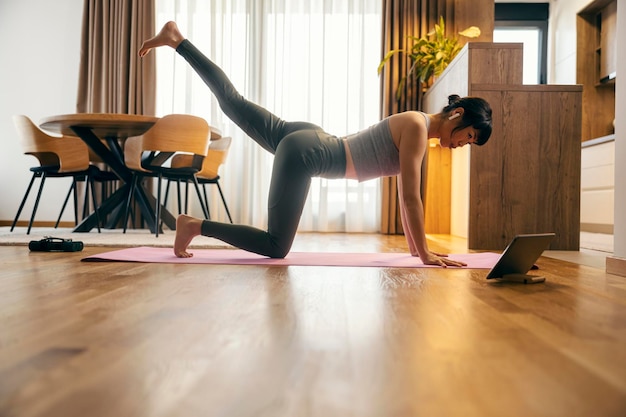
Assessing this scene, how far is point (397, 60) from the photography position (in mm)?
5070

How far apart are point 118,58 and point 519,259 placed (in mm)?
4714

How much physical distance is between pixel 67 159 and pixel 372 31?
10.3 feet

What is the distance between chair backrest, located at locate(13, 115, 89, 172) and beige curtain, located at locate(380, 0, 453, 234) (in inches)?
107

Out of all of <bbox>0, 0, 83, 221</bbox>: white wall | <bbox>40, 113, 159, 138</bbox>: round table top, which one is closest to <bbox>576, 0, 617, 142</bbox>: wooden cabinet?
<bbox>40, 113, 159, 138</bbox>: round table top

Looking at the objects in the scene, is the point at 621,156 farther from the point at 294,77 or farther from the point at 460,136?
the point at 294,77

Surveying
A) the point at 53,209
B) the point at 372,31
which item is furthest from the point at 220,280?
the point at 53,209

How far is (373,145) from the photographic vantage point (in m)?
2.11

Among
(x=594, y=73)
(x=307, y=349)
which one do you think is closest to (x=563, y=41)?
(x=594, y=73)

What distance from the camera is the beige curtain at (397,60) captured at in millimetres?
5059

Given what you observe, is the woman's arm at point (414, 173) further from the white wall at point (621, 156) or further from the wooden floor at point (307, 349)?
the white wall at point (621, 156)

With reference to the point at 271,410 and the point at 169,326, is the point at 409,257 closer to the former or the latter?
the point at 169,326

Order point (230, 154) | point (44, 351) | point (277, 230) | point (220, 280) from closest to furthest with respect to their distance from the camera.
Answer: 1. point (44, 351)
2. point (220, 280)
3. point (277, 230)
4. point (230, 154)

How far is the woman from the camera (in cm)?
194

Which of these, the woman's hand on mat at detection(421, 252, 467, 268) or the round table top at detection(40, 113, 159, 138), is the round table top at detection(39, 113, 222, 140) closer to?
the round table top at detection(40, 113, 159, 138)
